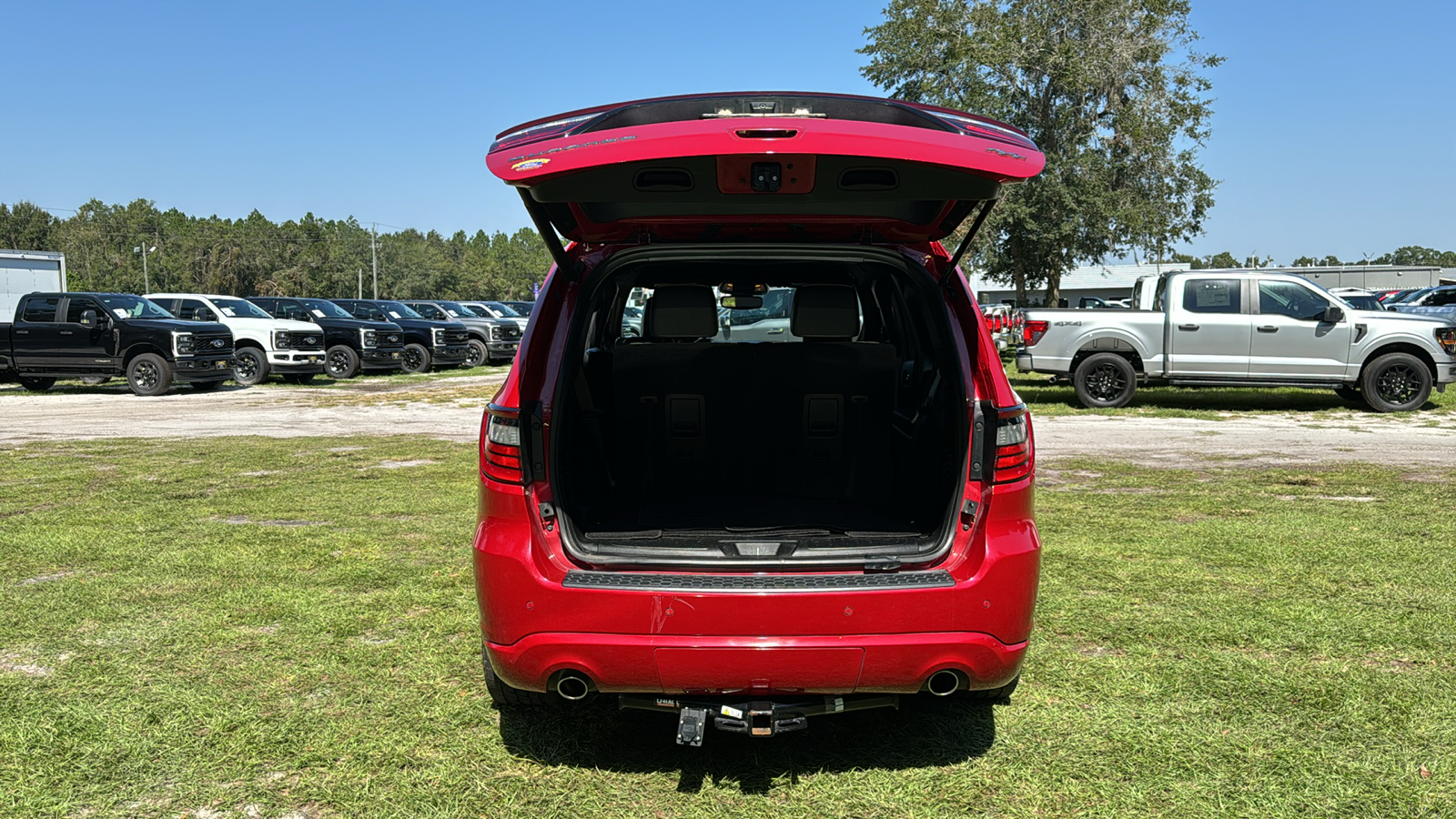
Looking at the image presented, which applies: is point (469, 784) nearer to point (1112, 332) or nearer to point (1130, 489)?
point (1130, 489)

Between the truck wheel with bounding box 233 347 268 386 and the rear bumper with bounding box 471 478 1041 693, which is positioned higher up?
the truck wheel with bounding box 233 347 268 386

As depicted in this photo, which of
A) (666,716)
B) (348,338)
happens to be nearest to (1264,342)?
(666,716)

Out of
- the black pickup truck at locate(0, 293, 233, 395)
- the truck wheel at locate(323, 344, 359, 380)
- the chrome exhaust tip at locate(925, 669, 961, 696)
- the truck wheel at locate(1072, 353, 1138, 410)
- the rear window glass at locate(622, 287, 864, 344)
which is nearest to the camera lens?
the chrome exhaust tip at locate(925, 669, 961, 696)

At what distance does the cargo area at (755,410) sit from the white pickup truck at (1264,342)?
1111cm

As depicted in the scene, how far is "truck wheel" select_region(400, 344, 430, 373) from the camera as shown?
25141 millimetres

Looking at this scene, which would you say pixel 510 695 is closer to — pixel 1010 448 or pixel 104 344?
pixel 1010 448

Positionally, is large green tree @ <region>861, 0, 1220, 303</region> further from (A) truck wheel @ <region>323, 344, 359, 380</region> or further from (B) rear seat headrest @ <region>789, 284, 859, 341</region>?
(B) rear seat headrest @ <region>789, 284, 859, 341</region>

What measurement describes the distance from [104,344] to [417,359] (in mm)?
7493

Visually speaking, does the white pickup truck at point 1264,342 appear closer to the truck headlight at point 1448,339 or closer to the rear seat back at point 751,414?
the truck headlight at point 1448,339

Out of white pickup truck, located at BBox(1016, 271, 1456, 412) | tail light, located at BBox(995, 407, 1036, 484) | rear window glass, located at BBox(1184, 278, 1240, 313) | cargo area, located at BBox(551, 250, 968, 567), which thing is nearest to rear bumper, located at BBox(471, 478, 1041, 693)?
tail light, located at BBox(995, 407, 1036, 484)

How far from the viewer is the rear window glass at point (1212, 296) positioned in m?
14.7

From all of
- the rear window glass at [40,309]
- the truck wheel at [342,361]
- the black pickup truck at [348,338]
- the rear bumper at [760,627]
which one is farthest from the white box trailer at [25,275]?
the rear bumper at [760,627]

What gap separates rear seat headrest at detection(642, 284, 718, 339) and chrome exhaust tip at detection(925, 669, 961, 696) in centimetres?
170

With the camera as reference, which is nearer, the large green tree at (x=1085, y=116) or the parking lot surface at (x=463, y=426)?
the parking lot surface at (x=463, y=426)
